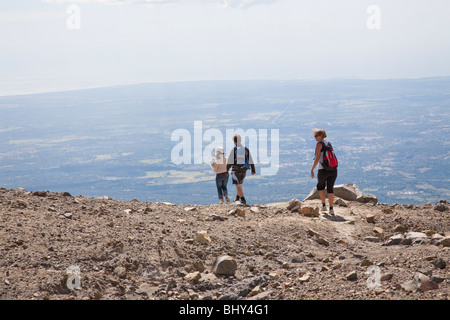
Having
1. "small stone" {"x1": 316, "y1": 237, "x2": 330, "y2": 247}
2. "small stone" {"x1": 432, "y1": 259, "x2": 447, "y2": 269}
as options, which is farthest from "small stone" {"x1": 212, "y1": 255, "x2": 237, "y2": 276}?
"small stone" {"x1": 432, "y1": 259, "x2": 447, "y2": 269}

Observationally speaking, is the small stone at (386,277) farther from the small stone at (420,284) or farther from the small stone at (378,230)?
the small stone at (378,230)

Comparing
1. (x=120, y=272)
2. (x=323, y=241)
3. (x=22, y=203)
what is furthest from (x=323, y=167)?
(x=22, y=203)

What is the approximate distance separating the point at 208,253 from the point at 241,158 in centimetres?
518

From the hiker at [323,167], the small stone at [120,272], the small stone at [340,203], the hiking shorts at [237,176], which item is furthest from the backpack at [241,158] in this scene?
the small stone at [120,272]

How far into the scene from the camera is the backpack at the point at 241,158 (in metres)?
13.5

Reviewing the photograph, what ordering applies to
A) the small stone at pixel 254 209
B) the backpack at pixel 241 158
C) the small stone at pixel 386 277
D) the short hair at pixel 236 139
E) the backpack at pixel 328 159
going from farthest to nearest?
1. the backpack at pixel 241 158
2. the short hair at pixel 236 139
3. the backpack at pixel 328 159
4. the small stone at pixel 254 209
5. the small stone at pixel 386 277

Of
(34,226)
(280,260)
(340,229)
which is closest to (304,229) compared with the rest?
(340,229)

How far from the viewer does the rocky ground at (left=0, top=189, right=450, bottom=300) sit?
23.0 feet

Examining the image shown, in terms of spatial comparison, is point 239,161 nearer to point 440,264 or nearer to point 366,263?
point 366,263

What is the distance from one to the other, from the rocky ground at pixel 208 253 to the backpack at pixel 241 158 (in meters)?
1.95

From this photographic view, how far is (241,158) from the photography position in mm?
13484
